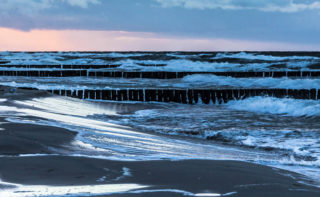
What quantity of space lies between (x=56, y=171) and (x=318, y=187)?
2071 millimetres

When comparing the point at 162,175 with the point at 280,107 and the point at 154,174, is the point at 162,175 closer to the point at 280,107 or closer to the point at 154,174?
the point at 154,174

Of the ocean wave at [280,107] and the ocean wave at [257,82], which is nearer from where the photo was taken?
the ocean wave at [280,107]

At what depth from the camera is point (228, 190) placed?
330 cm

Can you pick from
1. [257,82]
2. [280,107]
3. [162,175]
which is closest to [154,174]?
[162,175]

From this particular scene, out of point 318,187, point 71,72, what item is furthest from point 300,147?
point 71,72

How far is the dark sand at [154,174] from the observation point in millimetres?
3348

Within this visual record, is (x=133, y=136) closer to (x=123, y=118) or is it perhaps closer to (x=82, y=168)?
(x=82, y=168)

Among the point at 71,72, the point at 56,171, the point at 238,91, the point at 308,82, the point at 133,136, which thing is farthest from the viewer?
the point at 71,72

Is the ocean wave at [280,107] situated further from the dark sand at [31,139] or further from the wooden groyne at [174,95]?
the dark sand at [31,139]

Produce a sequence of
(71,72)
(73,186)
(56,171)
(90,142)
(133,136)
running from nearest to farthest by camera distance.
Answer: (73,186)
(56,171)
(90,142)
(133,136)
(71,72)

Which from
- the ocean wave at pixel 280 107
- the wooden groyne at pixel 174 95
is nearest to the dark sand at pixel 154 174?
the ocean wave at pixel 280 107

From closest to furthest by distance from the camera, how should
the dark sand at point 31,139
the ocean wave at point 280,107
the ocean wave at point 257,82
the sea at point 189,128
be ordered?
the dark sand at point 31,139, the sea at point 189,128, the ocean wave at point 280,107, the ocean wave at point 257,82

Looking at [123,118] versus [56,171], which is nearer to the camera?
[56,171]

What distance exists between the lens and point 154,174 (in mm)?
3764
